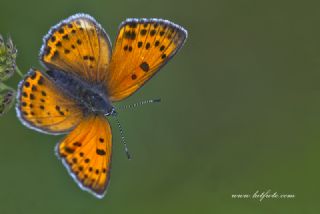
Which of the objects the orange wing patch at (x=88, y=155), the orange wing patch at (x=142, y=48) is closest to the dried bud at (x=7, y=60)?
the orange wing patch at (x=88, y=155)

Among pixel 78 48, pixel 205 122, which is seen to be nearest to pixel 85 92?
pixel 78 48

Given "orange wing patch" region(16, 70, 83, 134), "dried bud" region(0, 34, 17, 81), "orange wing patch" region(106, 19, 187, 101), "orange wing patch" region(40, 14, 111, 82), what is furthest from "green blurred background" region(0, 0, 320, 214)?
"dried bud" region(0, 34, 17, 81)

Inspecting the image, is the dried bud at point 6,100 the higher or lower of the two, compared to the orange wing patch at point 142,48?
lower

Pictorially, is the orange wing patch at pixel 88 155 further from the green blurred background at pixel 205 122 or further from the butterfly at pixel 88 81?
the green blurred background at pixel 205 122

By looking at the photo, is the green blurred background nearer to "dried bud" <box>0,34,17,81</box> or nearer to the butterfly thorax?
the butterfly thorax

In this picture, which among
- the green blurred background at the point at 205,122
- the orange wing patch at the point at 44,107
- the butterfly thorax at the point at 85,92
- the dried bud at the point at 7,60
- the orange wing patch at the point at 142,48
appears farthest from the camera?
the green blurred background at the point at 205,122

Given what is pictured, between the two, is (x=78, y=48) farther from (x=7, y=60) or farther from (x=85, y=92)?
(x=7, y=60)

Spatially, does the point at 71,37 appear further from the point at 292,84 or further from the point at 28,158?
the point at 292,84
